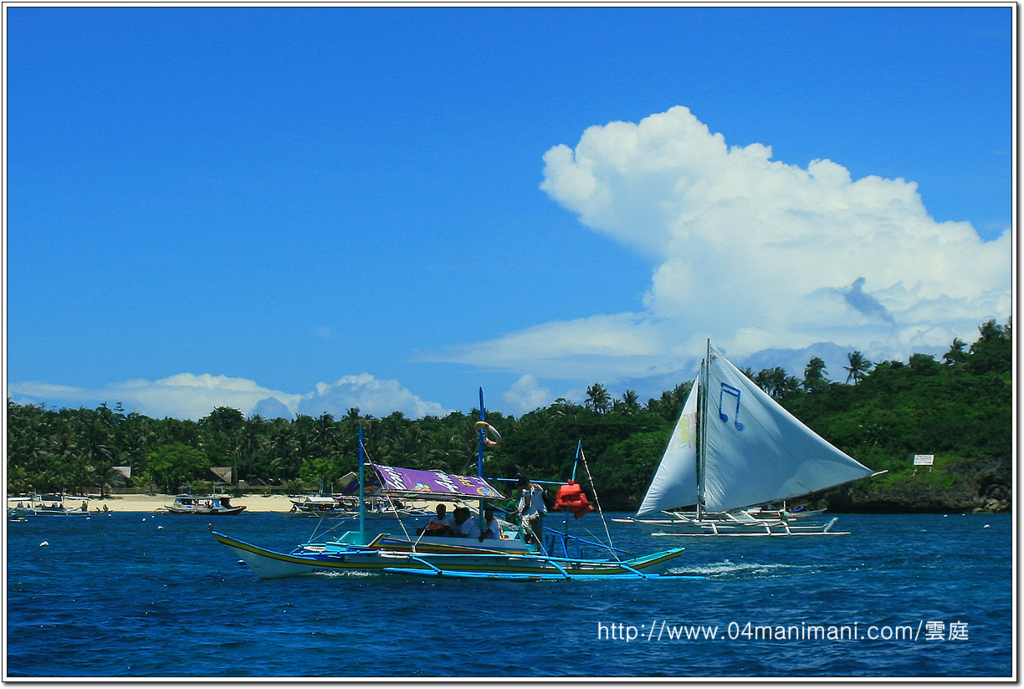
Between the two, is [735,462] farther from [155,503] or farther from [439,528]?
[155,503]

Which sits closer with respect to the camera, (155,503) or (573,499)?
(573,499)

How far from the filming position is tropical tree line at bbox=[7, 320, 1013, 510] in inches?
2867

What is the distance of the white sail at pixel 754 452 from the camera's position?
3956 cm

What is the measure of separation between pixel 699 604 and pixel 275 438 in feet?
322

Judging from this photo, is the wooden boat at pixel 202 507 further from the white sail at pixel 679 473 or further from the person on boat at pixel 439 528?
the person on boat at pixel 439 528

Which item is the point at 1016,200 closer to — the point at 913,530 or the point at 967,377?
the point at 913,530

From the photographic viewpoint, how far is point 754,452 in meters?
40.7

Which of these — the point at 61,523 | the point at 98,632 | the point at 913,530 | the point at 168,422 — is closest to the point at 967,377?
the point at 913,530

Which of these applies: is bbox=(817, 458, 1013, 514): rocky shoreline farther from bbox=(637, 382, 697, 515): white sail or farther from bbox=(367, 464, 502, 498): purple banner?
bbox=(367, 464, 502, 498): purple banner

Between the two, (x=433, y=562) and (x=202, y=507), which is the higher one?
(x=433, y=562)

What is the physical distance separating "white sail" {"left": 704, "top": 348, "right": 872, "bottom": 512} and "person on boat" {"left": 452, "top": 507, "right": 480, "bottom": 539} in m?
17.8

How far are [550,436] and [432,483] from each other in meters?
63.7

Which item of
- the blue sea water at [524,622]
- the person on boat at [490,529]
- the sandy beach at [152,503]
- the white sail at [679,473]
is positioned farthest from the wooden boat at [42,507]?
the person on boat at [490,529]

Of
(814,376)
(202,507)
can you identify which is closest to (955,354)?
(814,376)
